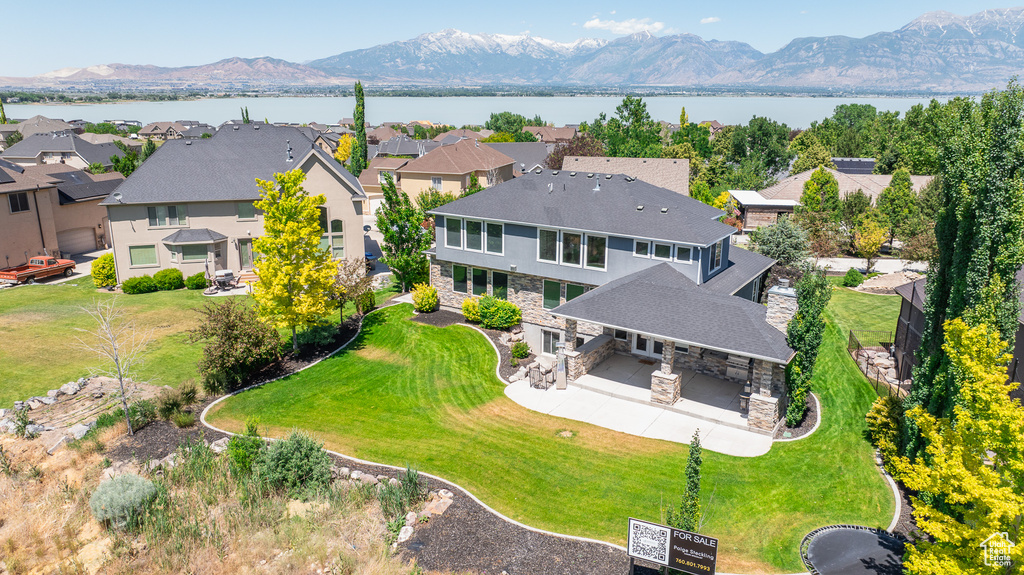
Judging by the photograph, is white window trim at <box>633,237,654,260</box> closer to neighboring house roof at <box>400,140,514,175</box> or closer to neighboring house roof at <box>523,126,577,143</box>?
neighboring house roof at <box>400,140,514,175</box>

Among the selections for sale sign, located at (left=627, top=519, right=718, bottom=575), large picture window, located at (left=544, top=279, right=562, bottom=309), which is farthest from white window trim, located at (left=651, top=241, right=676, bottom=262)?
for sale sign, located at (left=627, top=519, right=718, bottom=575)

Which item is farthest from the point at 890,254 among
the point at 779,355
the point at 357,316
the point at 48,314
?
the point at 48,314

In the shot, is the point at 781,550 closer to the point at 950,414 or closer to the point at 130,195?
the point at 950,414

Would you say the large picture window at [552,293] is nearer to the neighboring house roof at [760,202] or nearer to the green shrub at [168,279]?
the green shrub at [168,279]

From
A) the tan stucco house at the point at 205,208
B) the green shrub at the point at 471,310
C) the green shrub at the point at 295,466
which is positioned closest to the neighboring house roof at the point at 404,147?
the tan stucco house at the point at 205,208
